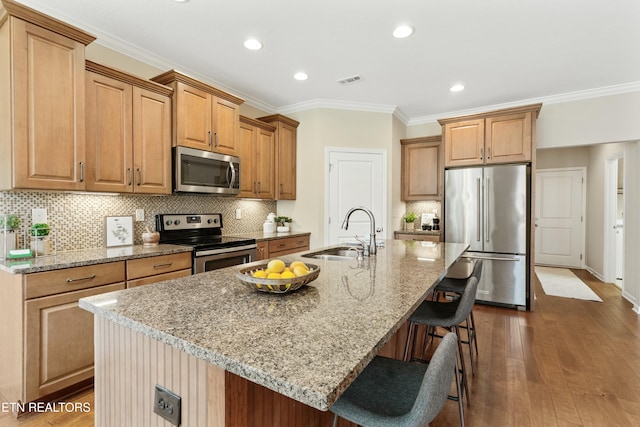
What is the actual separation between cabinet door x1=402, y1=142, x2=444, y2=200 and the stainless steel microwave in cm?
269

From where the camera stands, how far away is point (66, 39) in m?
2.19

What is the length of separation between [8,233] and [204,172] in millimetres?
1520

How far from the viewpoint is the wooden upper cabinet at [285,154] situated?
4.32 metres

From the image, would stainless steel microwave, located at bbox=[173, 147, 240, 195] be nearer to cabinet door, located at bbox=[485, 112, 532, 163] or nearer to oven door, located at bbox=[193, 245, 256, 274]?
oven door, located at bbox=[193, 245, 256, 274]

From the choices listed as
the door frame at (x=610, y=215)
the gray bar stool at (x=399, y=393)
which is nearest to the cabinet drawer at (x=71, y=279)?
the gray bar stool at (x=399, y=393)

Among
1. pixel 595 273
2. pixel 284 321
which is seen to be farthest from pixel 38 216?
pixel 595 273

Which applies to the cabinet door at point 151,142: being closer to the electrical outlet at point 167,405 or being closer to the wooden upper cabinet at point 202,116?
the wooden upper cabinet at point 202,116

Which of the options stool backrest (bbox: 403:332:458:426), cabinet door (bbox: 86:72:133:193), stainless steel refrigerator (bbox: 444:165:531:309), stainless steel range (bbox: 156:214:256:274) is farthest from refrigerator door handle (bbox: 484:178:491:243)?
cabinet door (bbox: 86:72:133:193)

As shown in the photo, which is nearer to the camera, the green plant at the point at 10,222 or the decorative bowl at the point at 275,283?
the decorative bowl at the point at 275,283

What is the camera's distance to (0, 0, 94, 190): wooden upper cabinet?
77.9 inches

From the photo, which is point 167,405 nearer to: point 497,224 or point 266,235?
point 266,235

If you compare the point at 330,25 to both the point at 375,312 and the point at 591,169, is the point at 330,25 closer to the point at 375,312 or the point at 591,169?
the point at 375,312

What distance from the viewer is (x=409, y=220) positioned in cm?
498

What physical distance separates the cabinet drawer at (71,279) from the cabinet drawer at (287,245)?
5.72 feet
